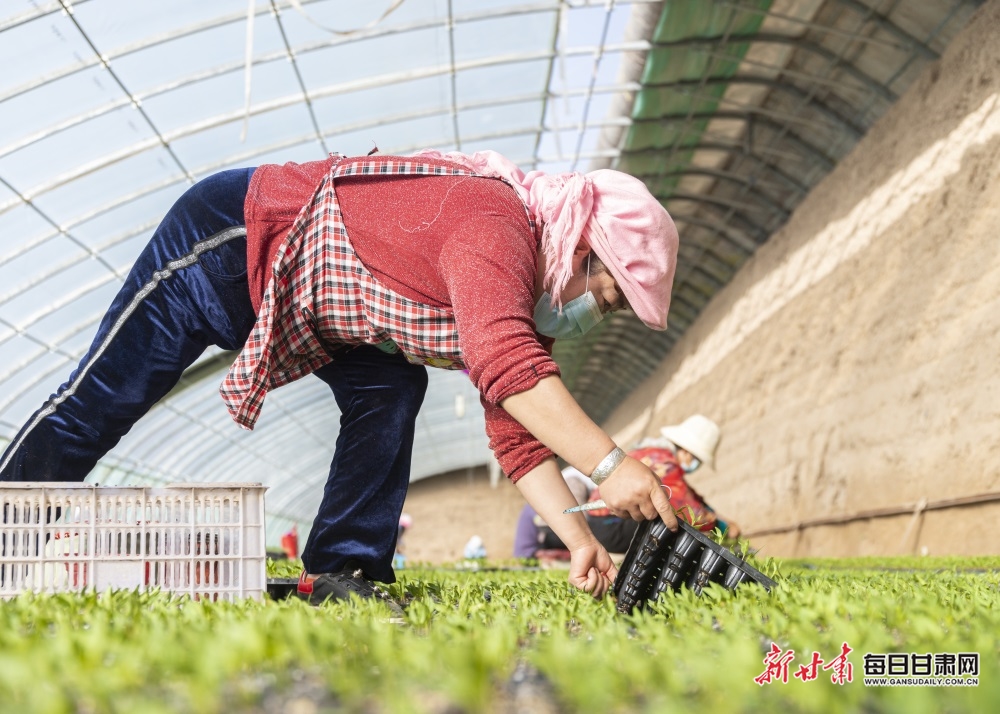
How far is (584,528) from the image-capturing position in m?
2.95

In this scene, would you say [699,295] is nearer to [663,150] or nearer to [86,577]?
[663,150]

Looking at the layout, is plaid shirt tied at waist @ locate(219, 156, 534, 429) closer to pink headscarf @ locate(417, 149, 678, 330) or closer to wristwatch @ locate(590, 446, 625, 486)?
pink headscarf @ locate(417, 149, 678, 330)

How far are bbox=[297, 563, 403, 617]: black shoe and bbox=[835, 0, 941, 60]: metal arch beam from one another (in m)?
13.1

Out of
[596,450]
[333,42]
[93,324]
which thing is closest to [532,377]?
[596,450]

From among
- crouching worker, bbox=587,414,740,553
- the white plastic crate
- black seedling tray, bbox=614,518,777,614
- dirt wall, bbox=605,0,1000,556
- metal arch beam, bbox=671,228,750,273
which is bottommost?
Answer: black seedling tray, bbox=614,518,777,614

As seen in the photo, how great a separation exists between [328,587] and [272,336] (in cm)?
80

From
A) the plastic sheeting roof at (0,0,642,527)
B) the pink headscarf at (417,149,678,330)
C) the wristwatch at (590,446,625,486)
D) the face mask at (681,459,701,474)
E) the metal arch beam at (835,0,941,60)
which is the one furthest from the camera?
the metal arch beam at (835,0,941,60)

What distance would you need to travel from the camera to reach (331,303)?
311 centimetres

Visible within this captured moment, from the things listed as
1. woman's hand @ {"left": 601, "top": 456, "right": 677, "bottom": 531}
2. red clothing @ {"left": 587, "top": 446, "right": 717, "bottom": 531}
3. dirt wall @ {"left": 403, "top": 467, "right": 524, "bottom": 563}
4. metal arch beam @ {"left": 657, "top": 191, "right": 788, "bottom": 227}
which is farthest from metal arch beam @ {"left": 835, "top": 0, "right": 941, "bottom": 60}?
dirt wall @ {"left": 403, "top": 467, "right": 524, "bottom": 563}

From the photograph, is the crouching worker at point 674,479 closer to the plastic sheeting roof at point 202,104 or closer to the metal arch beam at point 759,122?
the plastic sheeting roof at point 202,104

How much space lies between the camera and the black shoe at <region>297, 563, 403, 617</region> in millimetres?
2891

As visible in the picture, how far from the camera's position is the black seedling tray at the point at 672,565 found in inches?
107

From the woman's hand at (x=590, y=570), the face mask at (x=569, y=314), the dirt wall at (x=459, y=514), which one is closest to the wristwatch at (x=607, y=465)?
the woman's hand at (x=590, y=570)

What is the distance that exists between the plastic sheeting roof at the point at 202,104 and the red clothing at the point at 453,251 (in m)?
7.11
